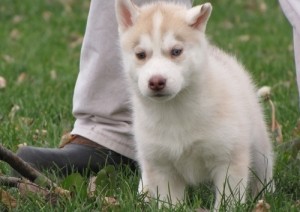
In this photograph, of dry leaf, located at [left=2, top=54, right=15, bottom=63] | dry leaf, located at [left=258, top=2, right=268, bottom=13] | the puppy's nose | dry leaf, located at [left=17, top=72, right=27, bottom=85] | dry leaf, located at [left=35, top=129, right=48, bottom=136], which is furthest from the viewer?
dry leaf, located at [left=258, top=2, right=268, bottom=13]

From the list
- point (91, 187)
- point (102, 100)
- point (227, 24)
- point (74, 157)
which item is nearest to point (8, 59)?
point (227, 24)

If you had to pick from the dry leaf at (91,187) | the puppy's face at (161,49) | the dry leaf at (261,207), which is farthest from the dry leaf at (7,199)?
the dry leaf at (261,207)

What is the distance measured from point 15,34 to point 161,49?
20.2 ft

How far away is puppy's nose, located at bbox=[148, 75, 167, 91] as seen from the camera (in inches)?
127

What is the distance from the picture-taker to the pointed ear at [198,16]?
11.2 feet

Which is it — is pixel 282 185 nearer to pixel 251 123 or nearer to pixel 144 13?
pixel 251 123

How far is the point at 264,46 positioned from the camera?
817cm

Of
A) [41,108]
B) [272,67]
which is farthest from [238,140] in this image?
[272,67]

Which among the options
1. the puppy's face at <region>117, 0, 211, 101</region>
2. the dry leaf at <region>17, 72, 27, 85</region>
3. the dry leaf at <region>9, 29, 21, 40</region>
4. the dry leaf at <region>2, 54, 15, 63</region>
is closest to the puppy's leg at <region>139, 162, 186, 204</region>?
the puppy's face at <region>117, 0, 211, 101</region>

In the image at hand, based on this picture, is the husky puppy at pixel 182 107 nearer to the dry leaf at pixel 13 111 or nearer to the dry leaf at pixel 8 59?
the dry leaf at pixel 13 111

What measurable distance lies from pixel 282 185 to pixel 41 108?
2.03 m

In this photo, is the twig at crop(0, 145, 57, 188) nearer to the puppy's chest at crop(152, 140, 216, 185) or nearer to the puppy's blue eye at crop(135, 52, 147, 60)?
the puppy's chest at crop(152, 140, 216, 185)

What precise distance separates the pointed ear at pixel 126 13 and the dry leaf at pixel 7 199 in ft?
2.66

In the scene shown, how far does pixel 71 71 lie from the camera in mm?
6949
